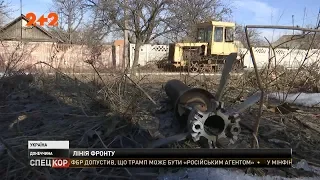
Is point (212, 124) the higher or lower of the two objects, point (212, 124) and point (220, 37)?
the lower

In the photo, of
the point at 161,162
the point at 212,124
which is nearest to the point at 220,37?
the point at 212,124

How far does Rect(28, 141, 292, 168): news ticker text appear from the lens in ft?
11.0

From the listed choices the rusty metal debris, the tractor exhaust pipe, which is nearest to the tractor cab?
the rusty metal debris

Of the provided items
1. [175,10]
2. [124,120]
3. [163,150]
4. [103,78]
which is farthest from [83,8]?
[163,150]

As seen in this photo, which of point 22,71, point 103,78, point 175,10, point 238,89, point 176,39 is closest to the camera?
point 103,78

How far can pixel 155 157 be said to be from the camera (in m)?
3.38

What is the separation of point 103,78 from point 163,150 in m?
3.37

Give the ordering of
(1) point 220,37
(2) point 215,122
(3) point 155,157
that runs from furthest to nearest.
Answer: (1) point 220,37, (2) point 215,122, (3) point 155,157

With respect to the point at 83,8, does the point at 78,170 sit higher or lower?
lower

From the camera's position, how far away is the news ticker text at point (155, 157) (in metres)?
3.35

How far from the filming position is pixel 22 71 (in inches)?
372

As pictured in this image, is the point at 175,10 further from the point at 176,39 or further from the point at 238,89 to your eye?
the point at 238,89


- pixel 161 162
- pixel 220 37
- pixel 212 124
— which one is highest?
pixel 220 37

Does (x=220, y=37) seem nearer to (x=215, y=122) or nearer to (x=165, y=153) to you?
(x=215, y=122)
